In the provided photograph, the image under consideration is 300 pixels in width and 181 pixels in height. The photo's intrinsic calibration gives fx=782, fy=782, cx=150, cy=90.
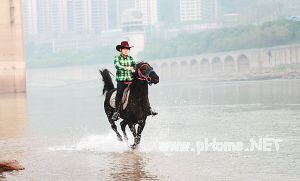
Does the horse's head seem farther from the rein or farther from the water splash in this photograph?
the water splash

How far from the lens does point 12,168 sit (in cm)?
1100

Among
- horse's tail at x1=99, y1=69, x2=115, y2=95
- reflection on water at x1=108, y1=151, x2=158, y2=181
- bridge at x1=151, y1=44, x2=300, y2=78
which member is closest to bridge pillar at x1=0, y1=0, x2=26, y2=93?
horse's tail at x1=99, y1=69, x2=115, y2=95

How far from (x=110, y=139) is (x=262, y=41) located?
119 meters

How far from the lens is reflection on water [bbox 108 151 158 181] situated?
1012 cm

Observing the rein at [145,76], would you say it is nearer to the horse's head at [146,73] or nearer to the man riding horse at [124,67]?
the horse's head at [146,73]

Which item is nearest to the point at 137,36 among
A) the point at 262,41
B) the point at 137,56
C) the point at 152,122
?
the point at 137,56

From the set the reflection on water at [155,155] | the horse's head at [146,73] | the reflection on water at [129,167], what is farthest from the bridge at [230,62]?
the reflection on water at [129,167]

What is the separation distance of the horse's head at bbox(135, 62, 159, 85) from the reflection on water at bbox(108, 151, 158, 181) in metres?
1.22

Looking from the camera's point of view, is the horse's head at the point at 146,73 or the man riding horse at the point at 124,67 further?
the man riding horse at the point at 124,67

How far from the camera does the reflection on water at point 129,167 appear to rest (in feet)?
33.2

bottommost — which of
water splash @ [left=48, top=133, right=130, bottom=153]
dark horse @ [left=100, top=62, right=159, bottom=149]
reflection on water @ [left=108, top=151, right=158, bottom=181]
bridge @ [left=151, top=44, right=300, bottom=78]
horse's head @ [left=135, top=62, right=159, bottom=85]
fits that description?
bridge @ [left=151, top=44, right=300, bottom=78]

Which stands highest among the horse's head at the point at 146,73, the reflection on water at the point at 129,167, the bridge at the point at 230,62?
the horse's head at the point at 146,73

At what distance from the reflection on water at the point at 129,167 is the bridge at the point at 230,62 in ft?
354

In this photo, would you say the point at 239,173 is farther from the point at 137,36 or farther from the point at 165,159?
the point at 137,36
